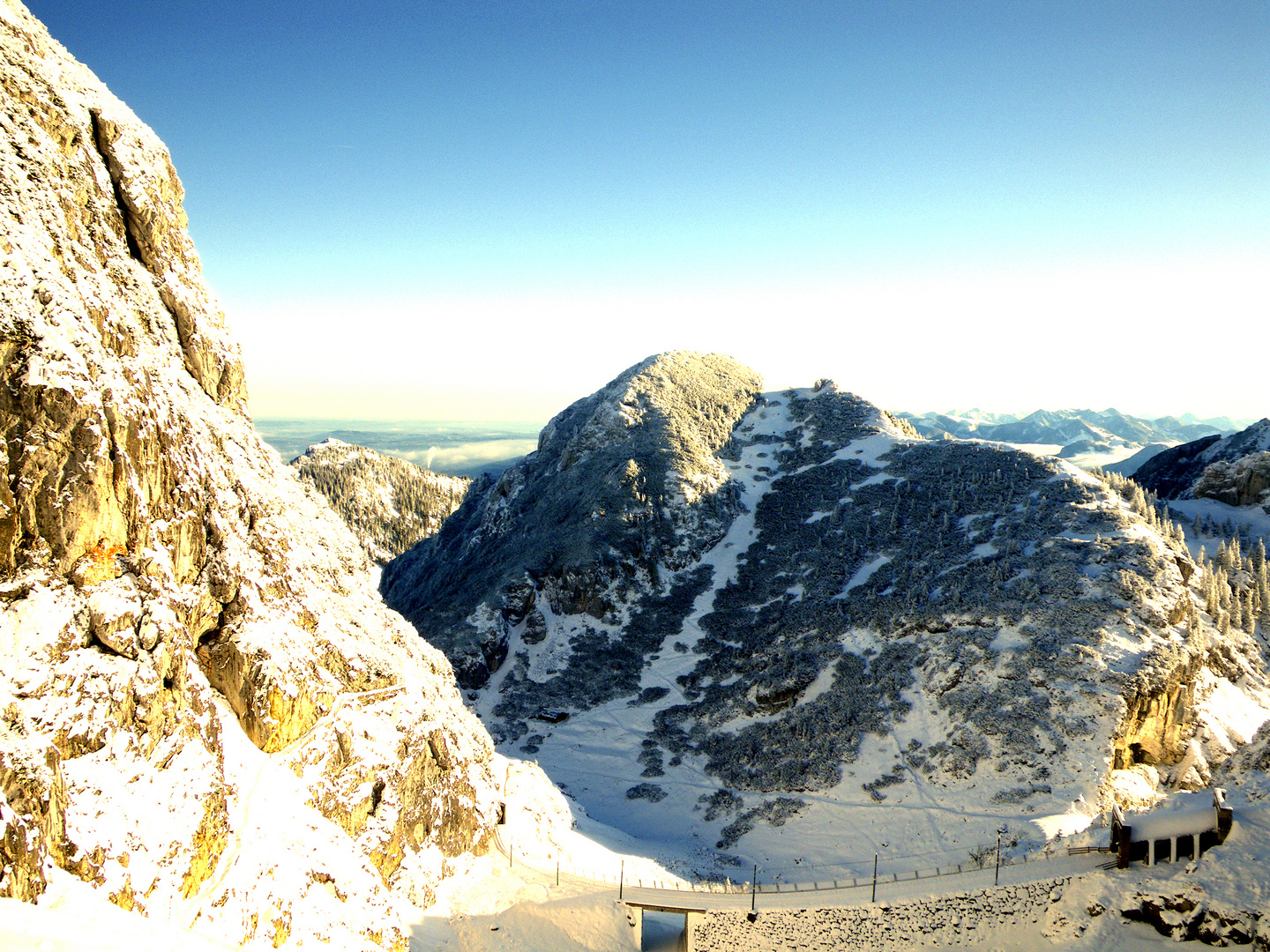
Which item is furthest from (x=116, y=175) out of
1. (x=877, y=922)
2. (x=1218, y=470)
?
(x=1218, y=470)

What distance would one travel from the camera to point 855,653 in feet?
231

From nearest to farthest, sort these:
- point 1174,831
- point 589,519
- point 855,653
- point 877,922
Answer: point 1174,831
point 877,922
point 855,653
point 589,519

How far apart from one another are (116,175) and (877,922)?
6047 centimetres

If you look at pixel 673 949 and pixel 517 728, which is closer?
pixel 673 949

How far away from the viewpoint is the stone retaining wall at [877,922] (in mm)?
36344

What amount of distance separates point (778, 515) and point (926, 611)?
31.6m

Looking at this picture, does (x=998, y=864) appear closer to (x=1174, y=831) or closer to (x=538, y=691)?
(x=1174, y=831)

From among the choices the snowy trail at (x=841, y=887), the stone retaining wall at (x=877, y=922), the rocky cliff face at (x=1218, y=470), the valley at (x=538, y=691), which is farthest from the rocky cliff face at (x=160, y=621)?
the rocky cliff face at (x=1218, y=470)

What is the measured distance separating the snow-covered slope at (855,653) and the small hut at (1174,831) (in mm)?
11801

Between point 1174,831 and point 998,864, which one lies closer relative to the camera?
point 1174,831

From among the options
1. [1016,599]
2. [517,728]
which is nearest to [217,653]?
[517,728]

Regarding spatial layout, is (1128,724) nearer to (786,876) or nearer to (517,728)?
(786,876)

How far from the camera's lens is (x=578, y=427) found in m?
121

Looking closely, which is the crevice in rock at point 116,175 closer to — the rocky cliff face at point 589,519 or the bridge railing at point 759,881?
the bridge railing at point 759,881
